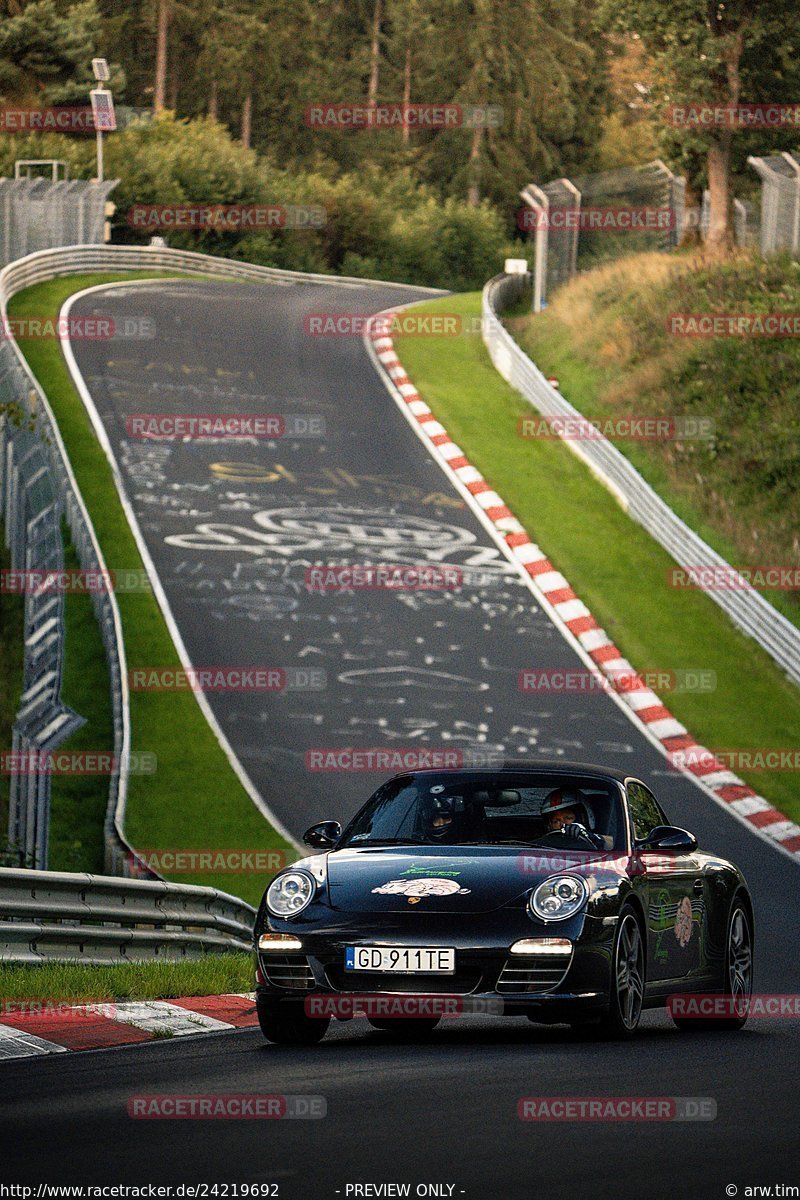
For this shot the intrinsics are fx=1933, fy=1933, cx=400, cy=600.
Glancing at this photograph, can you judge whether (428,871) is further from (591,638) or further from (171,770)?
(591,638)

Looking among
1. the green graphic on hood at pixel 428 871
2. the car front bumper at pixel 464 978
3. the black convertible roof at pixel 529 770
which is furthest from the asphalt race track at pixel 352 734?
the black convertible roof at pixel 529 770

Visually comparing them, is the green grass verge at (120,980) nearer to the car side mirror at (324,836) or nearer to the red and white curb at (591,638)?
the car side mirror at (324,836)

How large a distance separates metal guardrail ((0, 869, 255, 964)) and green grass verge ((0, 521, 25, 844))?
341 inches

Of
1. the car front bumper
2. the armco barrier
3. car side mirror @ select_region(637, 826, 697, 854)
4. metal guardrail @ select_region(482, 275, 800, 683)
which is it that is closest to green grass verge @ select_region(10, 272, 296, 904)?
the armco barrier

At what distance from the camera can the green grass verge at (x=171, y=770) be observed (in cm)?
1908

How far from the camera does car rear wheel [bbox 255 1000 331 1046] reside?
28.7ft

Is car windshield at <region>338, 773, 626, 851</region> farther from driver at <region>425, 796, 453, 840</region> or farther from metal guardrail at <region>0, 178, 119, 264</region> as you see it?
metal guardrail at <region>0, 178, 119, 264</region>

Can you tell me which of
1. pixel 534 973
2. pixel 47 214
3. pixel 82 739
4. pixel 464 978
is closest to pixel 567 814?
pixel 534 973

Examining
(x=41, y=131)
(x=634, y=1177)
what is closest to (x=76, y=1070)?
(x=634, y=1177)

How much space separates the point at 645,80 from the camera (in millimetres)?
102375

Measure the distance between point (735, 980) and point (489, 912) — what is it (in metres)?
2.39

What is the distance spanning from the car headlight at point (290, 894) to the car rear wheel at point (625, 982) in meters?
1.43

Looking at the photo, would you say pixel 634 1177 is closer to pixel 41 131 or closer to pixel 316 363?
pixel 316 363

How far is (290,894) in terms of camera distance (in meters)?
8.97
